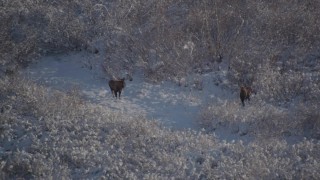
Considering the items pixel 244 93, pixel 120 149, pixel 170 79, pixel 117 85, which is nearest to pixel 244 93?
pixel 244 93

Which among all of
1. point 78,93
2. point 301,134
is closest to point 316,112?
point 301,134

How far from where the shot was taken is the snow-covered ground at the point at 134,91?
11.7 metres

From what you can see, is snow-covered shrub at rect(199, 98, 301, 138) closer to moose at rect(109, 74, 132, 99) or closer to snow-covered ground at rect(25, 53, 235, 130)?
snow-covered ground at rect(25, 53, 235, 130)

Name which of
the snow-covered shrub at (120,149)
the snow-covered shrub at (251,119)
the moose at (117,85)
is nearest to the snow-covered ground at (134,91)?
the moose at (117,85)

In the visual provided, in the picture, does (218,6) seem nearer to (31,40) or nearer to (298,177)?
(31,40)

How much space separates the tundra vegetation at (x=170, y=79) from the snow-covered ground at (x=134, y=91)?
11.6 inches

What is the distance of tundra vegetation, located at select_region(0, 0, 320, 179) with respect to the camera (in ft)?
30.2

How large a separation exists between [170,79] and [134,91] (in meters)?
1.14

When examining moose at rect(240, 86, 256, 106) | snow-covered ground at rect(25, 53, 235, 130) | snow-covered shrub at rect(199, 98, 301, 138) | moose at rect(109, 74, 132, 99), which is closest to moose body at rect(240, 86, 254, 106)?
moose at rect(240, 86, 256, 106)

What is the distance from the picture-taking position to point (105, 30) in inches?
601

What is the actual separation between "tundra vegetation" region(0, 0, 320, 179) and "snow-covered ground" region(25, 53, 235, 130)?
0.97 feet

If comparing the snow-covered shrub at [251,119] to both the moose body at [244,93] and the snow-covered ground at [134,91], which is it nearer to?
the moose body at [244,93]

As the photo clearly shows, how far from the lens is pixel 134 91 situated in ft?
41.9

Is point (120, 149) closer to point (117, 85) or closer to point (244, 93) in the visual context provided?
point (117, 85)
